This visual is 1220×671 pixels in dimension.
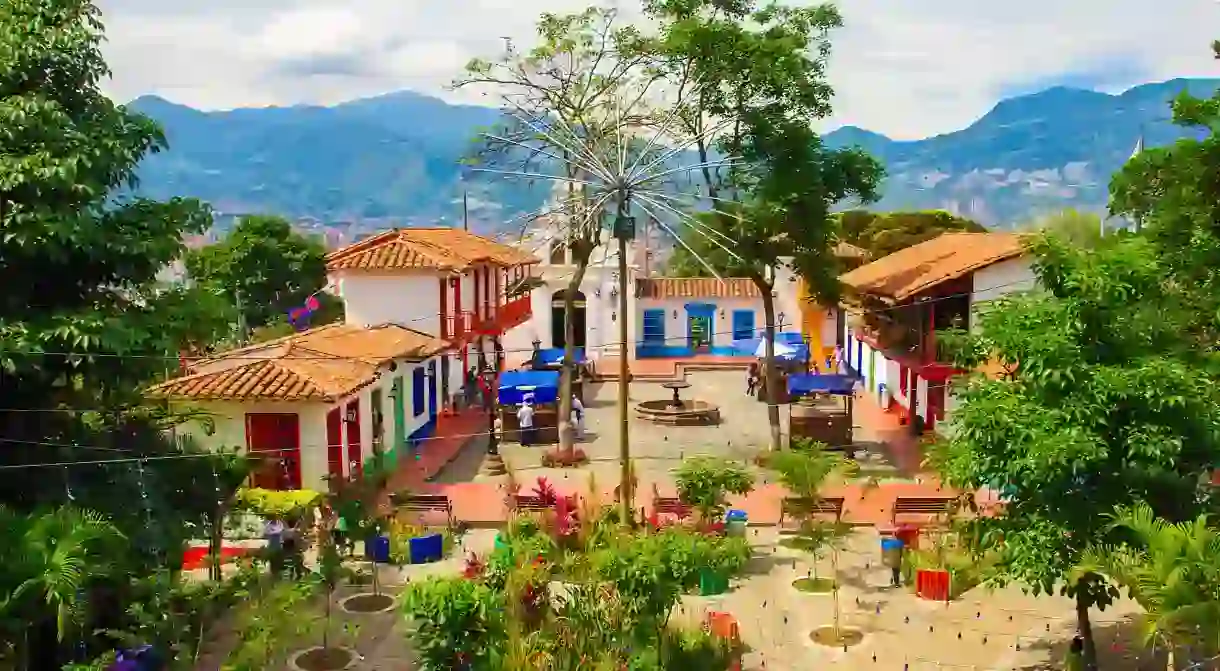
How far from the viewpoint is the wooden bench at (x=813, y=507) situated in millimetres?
17156

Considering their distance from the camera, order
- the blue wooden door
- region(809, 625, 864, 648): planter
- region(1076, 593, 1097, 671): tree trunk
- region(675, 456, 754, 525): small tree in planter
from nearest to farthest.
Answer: region(1076, 593, 1097, 671): tree trunk, region(809, 625, 864, 648): planter, region(675, 456, 754, 525): small tree in planter, the blue wooden door

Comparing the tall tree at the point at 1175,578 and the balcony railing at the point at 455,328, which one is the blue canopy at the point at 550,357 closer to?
the balcony railing at the point at 455,328

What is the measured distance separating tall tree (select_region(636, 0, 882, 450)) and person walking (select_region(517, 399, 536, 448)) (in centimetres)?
652

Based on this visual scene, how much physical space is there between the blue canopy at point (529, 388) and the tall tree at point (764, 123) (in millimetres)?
6167

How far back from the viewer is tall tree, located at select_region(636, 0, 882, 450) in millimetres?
23953

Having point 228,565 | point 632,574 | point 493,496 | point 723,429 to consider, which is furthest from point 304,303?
point 632,574

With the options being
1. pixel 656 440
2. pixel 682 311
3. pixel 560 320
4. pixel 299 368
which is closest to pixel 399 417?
pixel 299 368

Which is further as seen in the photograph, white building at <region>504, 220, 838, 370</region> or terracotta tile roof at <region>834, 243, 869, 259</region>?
white building at <region>504, 220, 838, 370</region>

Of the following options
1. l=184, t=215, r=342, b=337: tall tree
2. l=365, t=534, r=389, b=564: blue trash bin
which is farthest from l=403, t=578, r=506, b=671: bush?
l=184, t=215, r=342, b=337: tall tree

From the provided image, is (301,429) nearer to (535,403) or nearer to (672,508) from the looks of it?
(672,508)

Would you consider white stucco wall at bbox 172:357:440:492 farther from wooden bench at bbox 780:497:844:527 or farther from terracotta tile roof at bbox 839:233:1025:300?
terracotta tile roof at bbox 839:233:1025:300

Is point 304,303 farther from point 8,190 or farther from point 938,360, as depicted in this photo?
point 8,190

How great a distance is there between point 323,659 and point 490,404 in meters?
15.1

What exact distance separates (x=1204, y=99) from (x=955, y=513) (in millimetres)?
6947
